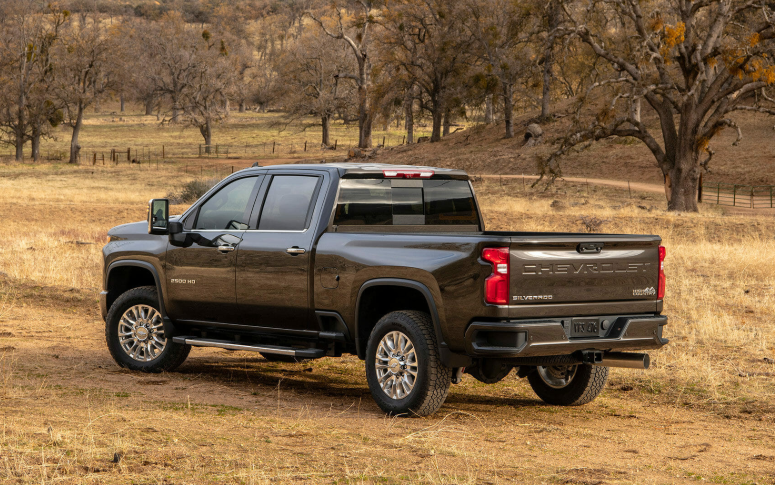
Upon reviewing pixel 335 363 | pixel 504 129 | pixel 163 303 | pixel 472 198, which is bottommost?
pixel 335 363

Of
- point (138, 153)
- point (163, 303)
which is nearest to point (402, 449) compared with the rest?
point (163, 303)

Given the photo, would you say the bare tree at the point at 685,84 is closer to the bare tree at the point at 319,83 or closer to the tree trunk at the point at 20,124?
the bare tree at the point at 319,83

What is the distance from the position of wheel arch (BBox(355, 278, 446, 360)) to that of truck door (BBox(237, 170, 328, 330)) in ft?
1.81

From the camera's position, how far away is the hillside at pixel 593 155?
4709 centimetres

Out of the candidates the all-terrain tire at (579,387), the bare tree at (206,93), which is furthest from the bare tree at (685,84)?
the bare tree at (206,93)

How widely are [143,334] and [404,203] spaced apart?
3114 millimetres

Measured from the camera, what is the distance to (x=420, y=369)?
6.92 metres

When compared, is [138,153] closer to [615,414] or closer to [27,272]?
[27,272]

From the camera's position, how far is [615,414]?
7.86 meters

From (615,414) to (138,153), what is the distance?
72.8m

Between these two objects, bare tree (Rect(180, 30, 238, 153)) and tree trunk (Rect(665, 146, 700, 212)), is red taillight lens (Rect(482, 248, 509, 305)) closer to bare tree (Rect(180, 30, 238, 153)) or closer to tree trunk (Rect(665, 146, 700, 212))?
tree trunk (Rect(665, 146, 700, 212))

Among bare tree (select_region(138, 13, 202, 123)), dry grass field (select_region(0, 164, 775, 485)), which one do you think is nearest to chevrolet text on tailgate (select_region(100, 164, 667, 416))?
dry grass field (select_region(0, 164, 775, 485))

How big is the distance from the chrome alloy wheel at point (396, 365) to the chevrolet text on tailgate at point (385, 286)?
11 millimetres

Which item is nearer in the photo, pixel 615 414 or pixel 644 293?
pixel 644 293
